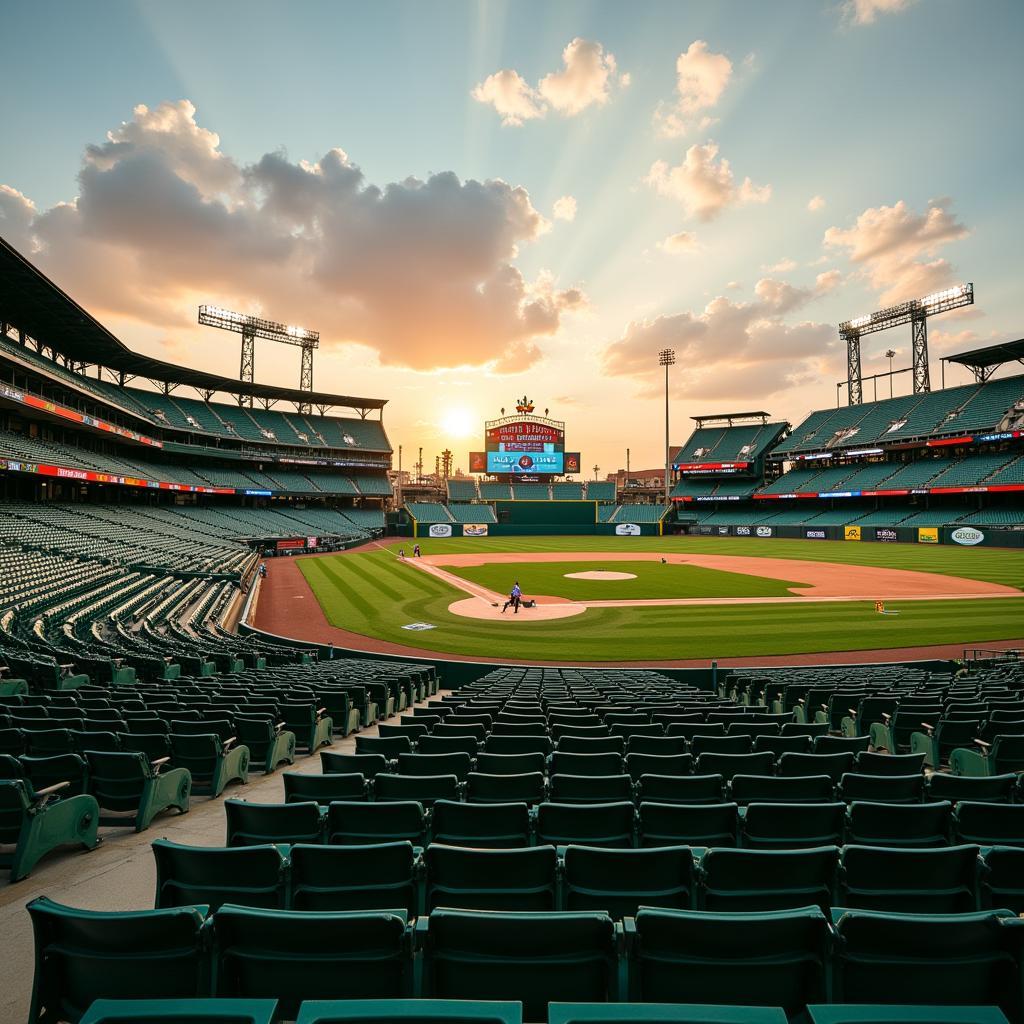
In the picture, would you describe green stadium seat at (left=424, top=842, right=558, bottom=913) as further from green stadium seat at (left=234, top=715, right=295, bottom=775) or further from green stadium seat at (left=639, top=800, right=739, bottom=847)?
green stadium seat at (left=234, top=715, right=295, bottom=775)

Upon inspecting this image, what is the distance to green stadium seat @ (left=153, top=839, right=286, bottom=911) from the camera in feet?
11.5

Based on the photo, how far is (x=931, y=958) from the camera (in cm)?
275

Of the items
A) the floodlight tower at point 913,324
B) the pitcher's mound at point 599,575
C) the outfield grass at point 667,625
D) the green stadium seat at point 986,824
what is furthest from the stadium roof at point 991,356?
the green stadium seat at point 986,824

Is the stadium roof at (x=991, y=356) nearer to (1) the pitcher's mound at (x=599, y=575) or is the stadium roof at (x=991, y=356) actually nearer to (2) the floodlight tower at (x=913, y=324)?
(2) the floodlight tower at (x=913, y=324)

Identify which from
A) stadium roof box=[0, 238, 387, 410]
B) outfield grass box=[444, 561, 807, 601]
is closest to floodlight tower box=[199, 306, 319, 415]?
stadium roof box=[0, 238, 387, 410]

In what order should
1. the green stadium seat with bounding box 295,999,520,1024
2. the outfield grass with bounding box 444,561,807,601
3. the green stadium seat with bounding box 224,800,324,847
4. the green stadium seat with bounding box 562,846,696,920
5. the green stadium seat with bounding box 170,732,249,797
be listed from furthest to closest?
1. the outfield grass with bounding box 444,561,807,601
2. the green stadium seat with bounding box 170,732,249,797
3. the green stadium seat with bounding box 224,800,324,847
4. the green stadium seat with bounding box 562,846,696,920
5. the green stadium seat with bounding box 295,999,520,1024

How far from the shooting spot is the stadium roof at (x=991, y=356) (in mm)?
65419

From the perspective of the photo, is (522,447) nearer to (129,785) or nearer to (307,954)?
(129,785)

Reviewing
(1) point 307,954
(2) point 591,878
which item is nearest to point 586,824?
(2) point 591,878

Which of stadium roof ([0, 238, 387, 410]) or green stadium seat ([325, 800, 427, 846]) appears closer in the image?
green stadium seat ([325, 800, 427, 846])

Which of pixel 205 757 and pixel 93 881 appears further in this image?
pixel 205 757

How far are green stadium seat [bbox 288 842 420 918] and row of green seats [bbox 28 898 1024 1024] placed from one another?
71 centimetres

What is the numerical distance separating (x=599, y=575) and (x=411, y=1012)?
133 ft

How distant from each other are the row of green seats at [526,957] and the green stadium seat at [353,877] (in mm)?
708
